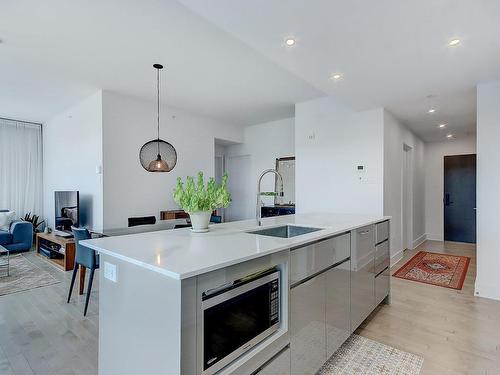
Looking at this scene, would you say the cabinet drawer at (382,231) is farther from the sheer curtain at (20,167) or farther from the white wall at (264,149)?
the sheer curtain at (20,167)

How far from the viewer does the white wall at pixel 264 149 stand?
6449 mm

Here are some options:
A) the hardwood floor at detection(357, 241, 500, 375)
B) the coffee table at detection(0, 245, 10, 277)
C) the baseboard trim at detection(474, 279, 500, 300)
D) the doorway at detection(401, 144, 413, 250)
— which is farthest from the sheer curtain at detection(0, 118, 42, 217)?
the baseboard trim at detection(474, 279, 500, 300)

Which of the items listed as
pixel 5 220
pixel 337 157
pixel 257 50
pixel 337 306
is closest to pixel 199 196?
pixel 337 306

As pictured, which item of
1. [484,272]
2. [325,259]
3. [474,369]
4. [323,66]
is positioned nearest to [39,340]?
[325,259]

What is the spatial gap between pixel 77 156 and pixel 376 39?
5.20 meters

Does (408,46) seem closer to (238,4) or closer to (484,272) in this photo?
(238,4)

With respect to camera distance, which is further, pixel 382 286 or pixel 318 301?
pixel 382 286

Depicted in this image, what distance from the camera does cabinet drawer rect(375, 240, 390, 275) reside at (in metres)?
2.78

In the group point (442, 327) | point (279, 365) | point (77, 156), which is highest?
point (77, 156)

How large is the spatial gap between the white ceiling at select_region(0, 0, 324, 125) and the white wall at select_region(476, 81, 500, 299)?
218 cm

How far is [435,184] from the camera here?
707 cm

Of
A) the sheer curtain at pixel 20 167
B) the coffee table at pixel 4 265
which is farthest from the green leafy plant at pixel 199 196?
the sheer curtain at pixel 20 167

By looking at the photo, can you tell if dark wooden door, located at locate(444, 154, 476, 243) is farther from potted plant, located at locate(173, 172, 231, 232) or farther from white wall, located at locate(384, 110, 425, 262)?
potted plant, located at locate(173, 172, 231, 232)

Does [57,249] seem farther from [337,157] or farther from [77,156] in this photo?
[337,157]
